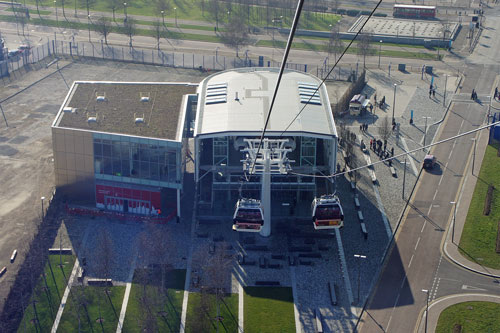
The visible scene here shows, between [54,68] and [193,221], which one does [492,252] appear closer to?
[193,221]

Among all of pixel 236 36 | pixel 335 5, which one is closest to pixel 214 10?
pixel 236 36

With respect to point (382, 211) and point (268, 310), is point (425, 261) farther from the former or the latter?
point (268, 310)

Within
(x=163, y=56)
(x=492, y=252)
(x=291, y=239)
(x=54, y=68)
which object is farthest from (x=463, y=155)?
(x=54, y=68)

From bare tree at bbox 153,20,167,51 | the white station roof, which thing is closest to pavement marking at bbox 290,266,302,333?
the white station roof

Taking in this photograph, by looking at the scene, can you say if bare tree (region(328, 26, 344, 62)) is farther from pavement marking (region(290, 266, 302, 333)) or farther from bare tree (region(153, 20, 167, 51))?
pavement marking (region(290, 266, 302, 333))

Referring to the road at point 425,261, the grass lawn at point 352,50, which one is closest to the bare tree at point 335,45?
the grass lawn at point 352,50

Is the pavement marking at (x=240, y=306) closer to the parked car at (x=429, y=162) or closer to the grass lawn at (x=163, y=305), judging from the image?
the grass lawn at (x=163, y=305)

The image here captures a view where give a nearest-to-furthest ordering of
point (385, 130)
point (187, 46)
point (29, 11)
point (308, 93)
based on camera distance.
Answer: point (308, 93) → point (385, 130) → point (187, 46) → point (29, 11)
